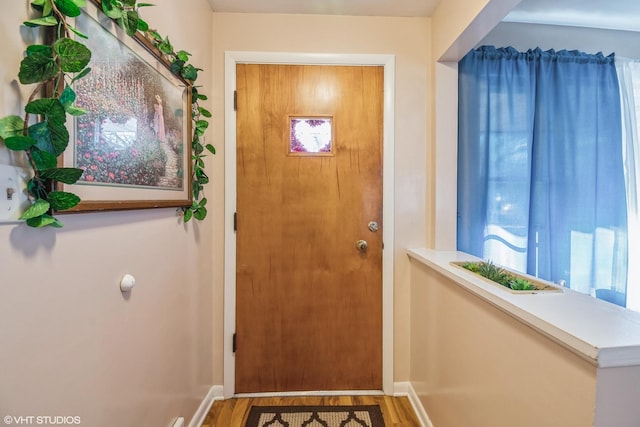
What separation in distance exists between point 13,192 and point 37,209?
1.9 inches

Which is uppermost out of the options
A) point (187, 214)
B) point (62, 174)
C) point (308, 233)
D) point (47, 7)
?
point (47, 7)

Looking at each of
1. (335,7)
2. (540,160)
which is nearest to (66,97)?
(335,7)

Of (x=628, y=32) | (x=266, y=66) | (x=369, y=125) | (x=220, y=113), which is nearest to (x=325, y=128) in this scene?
(x=369, y=125)

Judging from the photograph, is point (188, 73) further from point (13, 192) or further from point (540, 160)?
point (540, 160)

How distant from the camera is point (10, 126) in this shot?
1.91ft

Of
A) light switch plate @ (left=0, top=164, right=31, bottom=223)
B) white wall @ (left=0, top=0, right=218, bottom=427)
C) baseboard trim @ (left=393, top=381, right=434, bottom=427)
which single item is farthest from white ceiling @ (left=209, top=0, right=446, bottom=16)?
baseboard trim @ (left=393, top=381, right=434, bottom=427)

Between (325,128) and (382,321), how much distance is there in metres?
1.21

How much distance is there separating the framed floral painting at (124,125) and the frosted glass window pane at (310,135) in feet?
2.18

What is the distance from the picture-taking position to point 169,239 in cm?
127

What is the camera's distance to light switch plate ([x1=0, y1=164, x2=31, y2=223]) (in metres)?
0.58

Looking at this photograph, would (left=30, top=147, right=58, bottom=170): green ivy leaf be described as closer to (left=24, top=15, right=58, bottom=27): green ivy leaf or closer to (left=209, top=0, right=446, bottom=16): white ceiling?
(left=24, top=15, right=58, bottom=27): green ivy leaf

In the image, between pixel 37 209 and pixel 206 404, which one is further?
pixel 206 404

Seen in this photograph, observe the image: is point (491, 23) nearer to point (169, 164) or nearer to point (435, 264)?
point (435, 264)

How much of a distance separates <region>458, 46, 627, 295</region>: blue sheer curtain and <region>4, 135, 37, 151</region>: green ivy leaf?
189 centimetres
